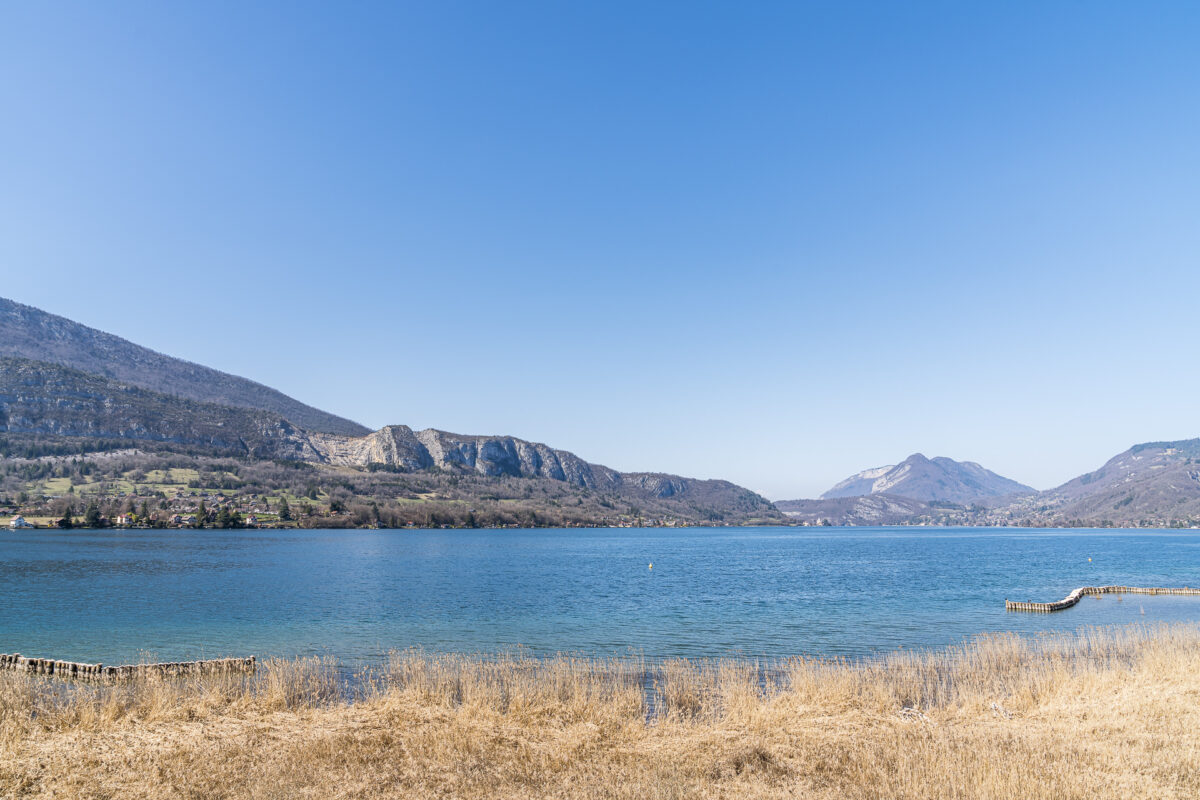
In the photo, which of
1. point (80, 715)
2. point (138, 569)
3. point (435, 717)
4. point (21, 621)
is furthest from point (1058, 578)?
point (138, 569)

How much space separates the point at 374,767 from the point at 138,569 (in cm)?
6104

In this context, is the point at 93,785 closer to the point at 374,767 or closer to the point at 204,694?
the point at 374,767

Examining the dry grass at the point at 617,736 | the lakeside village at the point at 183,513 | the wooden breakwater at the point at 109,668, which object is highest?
the dry grass at the point at 617,736

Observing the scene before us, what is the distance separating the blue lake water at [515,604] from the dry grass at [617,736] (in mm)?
8419

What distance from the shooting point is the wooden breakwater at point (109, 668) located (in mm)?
20484

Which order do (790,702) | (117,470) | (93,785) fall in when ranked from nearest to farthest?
(93,785) < (790,702) < (117,470)

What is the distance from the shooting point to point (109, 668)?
69.4 ft

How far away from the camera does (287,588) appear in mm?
48500

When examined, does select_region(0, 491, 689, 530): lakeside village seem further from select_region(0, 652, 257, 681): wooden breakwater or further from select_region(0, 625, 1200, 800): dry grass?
select_region(0, 625, 1200, 800): dry grass

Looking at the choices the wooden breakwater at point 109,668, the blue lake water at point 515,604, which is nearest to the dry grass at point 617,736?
the wooden breakwater at point 109,668

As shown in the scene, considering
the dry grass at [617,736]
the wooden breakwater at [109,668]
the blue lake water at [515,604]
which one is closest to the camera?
the dry grass at [617,736]

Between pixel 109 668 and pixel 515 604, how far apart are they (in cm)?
2371

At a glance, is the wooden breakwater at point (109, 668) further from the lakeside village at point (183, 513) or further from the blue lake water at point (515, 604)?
the lakeside village at point (183, 513)

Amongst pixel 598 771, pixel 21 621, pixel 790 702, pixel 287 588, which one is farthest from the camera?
pixel 287 588
